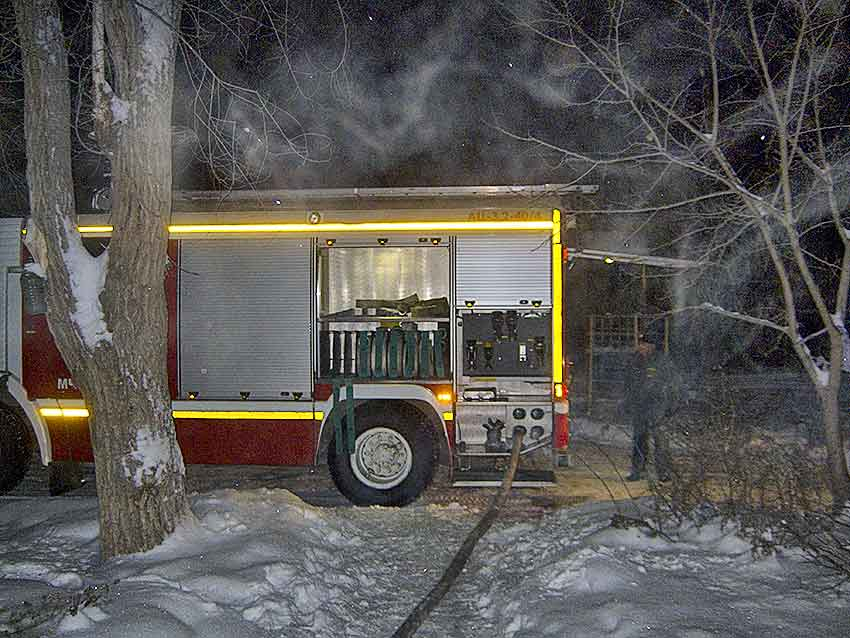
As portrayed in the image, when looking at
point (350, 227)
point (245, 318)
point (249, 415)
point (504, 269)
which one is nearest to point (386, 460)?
point (249, 415)

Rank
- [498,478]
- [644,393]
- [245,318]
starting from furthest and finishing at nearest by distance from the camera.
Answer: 1. [644,393]
2. [245,318]
3. [498,478]

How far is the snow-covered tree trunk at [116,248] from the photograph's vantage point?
557cm

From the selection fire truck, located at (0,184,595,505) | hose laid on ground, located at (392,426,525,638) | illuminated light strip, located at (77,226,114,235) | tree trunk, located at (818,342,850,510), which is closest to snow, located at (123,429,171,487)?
hose laid on ground, located at (392,426,525,638)

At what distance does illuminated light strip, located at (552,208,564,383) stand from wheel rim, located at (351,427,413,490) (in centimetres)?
162

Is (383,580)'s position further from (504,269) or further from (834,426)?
(834,426)

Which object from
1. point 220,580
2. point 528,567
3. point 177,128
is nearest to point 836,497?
point 528,567

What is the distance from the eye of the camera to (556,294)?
8.48 metres

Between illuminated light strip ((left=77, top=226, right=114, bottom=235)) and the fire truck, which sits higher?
illuminated light strip ((left=77, top=226, right=114, bottom=235))

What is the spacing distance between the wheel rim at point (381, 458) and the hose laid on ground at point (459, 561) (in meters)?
1.06

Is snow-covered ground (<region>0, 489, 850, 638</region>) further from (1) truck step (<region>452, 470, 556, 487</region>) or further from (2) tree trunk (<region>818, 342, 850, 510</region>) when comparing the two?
(2) tree trunk (<region>818, 342, 850, 510</region>)

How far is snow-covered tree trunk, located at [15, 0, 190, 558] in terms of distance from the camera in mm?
5566

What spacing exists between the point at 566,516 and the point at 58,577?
157 inches

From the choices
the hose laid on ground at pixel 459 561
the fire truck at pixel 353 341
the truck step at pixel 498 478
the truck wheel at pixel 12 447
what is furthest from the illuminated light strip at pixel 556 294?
the truck wheel at pixel 12 447

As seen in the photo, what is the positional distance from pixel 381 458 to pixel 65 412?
3.22 meters
